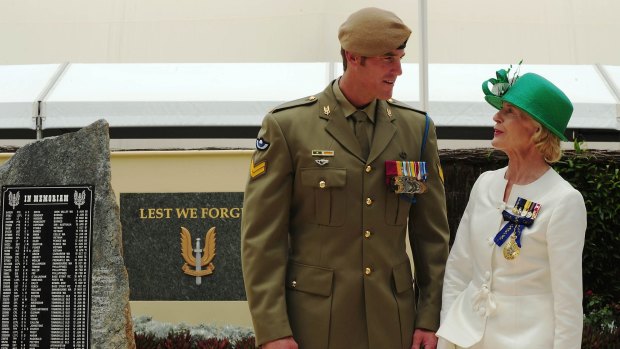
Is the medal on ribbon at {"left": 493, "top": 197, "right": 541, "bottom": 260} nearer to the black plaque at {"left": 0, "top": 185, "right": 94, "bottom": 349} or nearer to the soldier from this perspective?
the soldier

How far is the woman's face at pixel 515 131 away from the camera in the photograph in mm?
2377

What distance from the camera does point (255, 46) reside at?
237 inches

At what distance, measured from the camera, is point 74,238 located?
376 cm

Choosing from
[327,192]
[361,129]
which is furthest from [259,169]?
[361,129]

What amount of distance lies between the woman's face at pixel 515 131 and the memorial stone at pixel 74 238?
189cm

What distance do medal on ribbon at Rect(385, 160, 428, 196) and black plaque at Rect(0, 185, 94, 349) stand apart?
5.48 ft

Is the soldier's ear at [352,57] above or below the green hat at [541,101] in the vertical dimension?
above

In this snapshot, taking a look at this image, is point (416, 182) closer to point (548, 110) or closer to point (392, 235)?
point (392, 235)

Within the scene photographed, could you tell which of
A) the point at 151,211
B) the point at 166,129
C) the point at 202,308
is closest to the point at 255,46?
the point at 166,129

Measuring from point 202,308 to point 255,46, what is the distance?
1.90 m

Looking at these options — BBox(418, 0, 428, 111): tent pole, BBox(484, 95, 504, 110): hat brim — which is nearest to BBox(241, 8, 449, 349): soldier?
BBox(484, 95, 504, 110): hat brim

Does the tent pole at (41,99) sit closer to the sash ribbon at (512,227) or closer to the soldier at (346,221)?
the soldier at (346,221)

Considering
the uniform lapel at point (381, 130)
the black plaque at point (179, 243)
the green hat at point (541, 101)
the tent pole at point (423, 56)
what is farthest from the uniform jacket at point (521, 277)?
the black plaque at point (179, 243)

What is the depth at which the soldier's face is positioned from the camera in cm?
250
